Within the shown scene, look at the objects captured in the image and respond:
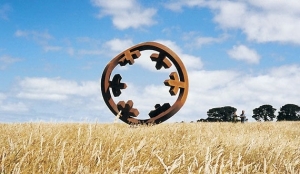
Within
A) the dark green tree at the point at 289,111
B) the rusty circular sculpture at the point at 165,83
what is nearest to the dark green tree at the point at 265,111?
the dark green tree at the point at 289,111

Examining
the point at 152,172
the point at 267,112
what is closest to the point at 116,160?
the point at 152,172

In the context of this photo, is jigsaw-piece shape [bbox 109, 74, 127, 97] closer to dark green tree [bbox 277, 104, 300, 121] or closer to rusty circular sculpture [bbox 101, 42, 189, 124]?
rusty circular sculpture [bbox 101, 42, 189, 124]

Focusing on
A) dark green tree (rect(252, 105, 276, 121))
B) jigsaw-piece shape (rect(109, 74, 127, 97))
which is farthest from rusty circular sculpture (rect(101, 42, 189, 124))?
dark green tree (rect(252, 105, 276, 121))

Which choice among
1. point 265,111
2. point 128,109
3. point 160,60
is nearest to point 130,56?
point 160,60

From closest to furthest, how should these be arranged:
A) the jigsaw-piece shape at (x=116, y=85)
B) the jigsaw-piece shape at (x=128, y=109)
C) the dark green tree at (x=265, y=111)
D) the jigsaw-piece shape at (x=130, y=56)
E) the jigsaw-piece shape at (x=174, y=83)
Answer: the jigsaw-piece shape at (x=174, y=83) < the jigsaw-piece shape at (x=128, y=109) < the jigsaw-piece shape at (x=130, y=56) < the jigsaw-piece shape at (x=116, y=85) < the dark green tree at (x=265, y=111)

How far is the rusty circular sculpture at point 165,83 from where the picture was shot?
1000cm

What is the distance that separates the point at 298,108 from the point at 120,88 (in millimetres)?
58551

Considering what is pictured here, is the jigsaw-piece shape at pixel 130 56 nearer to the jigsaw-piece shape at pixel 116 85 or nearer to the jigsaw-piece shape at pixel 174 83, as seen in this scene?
the jigsaw-piece shape at pixel 116 85

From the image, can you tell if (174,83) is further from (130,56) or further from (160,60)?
(130,56)

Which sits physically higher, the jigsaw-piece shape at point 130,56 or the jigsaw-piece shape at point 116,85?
the jigsaw-piece shape at point 130,56

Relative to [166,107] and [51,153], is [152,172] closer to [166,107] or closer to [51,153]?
[51,153]

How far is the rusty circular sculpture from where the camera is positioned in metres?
10.0

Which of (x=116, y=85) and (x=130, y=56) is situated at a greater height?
(x=130, y=56)

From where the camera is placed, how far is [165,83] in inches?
385
